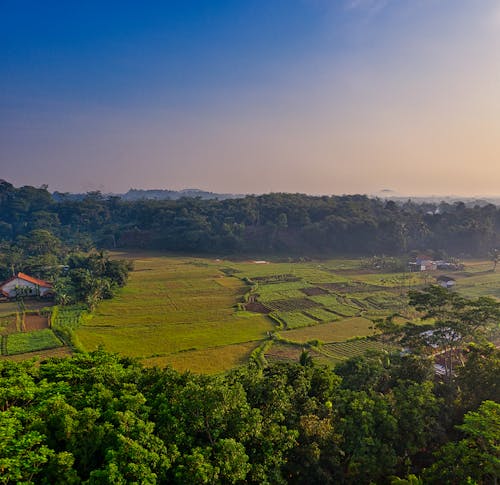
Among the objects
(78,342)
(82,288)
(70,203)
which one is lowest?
(78,342)

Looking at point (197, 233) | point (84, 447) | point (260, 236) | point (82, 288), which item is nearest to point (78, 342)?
point (82, 288)

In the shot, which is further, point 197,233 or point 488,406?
point 197,233

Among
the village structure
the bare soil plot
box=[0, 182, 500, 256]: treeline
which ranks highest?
box=[0, 182, 500, 256]: treeline

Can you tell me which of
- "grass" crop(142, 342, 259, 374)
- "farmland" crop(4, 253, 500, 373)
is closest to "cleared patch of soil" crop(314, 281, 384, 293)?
"farmland" crop(4, 253, 500, 373)

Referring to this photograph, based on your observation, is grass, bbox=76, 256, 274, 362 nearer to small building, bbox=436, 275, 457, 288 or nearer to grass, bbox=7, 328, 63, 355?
grass, bbox=7, 328, 63, 355

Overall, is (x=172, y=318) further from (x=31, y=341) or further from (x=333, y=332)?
(x=333, y=332)

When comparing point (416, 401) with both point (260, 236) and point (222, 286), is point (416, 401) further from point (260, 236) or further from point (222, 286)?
point (260, 236)
